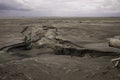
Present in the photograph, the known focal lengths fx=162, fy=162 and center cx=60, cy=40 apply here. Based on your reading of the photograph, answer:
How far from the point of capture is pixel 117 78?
4.96m

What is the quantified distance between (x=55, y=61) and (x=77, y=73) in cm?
162

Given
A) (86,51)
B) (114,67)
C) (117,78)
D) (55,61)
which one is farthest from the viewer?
(86,51)

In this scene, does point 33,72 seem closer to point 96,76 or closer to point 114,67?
point 96,76

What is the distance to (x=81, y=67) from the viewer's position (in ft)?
20.1

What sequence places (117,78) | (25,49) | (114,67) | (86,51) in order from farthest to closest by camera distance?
1. (25,49)
2. (86,51)
3. (114,67)
4. (117,78)

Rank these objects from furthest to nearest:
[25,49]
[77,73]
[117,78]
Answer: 1. [25,49]
2. [77,73]
3. [117,78]

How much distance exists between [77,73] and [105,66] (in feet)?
4.20

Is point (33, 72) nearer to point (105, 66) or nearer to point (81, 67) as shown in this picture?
point (81, 67)

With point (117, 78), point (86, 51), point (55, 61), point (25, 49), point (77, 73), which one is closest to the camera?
point (117, 78)

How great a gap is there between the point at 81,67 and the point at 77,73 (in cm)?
67

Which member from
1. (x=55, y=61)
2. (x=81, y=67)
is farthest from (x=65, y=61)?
(x=81, y=67)

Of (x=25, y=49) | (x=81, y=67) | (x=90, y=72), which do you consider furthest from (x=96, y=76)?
(x=25, y=49)

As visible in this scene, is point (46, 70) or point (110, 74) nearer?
point (110, 74)

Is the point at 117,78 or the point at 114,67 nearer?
the point at 117,78
